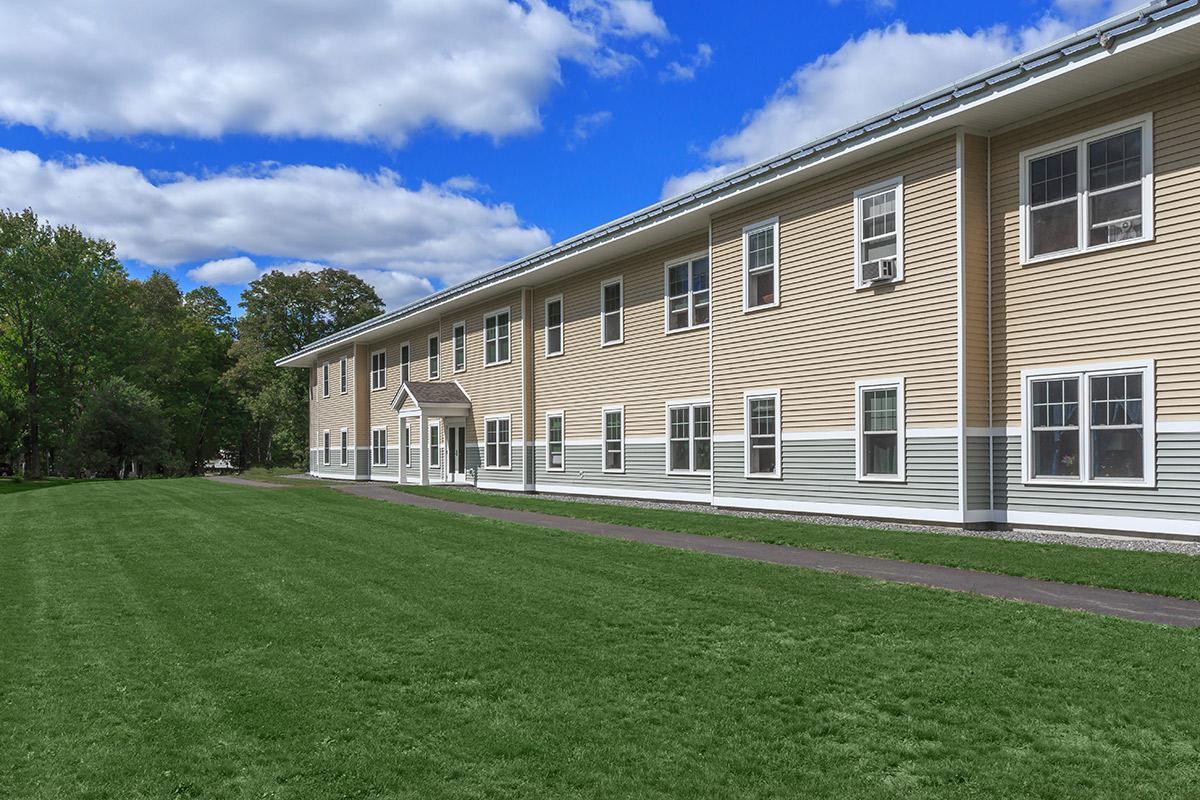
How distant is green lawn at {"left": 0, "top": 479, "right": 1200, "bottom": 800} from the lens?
457 cm

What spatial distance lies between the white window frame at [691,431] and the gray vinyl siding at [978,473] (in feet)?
21.8

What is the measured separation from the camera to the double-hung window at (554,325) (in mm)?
26797

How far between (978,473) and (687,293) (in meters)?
9.04

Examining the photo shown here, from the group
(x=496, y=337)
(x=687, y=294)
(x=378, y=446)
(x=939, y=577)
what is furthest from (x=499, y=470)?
(x=939, y=577)

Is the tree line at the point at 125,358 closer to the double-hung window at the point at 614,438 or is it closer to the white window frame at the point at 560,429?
the white window frame at the point at 560,429

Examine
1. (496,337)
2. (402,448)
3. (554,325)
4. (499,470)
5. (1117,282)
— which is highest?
(554,325)

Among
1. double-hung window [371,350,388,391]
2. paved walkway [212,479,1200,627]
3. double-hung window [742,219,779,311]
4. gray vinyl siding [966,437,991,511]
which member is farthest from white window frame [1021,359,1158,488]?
double-hung window [371,350,388,391]

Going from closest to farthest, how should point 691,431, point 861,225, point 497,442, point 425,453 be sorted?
1. point 861,225
2. point 691,431
3. point 497,442
4. point 425,453

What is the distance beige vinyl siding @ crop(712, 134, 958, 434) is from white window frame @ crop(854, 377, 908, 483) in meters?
0.15

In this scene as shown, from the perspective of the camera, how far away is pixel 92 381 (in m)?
57.3

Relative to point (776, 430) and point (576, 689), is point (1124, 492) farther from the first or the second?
point (576, 689)

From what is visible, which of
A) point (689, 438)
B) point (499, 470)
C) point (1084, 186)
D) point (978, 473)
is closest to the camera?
point (1084, 186)

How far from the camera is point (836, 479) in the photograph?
16.9 meters

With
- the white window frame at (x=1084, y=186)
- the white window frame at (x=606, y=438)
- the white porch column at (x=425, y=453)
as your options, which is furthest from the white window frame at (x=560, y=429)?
the white window frame at (x=1084, y=186)
